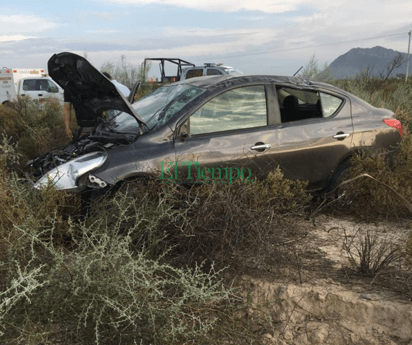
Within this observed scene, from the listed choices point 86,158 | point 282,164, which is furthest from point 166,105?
point 282,164

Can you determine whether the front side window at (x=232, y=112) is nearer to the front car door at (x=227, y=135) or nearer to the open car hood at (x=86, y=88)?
the front car door at (x=227, y=135)

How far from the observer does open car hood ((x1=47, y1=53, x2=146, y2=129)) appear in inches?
183

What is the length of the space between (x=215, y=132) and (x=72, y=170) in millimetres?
1502

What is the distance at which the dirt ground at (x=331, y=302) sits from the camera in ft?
10.3

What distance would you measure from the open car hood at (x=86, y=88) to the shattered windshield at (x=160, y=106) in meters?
0.25

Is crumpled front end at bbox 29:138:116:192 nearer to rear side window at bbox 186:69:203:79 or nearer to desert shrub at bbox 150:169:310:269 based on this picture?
desert shrub at bbox 150:169:310:269

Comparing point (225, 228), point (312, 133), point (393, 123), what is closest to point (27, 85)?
point (312, 133)

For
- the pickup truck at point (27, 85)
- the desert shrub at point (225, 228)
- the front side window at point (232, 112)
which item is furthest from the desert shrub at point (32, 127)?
the pickup truck at point (27, 85)

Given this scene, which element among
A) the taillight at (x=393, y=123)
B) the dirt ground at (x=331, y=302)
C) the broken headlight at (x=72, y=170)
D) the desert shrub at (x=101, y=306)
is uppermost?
the taillight at (x=393, y=123)

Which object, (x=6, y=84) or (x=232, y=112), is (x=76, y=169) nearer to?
(x=232, y=112)

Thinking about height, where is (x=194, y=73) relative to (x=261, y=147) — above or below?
above

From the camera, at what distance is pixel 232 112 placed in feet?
16.1

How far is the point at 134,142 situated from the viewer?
4512mm

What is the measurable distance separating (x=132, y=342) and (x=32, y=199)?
77.1 inches
